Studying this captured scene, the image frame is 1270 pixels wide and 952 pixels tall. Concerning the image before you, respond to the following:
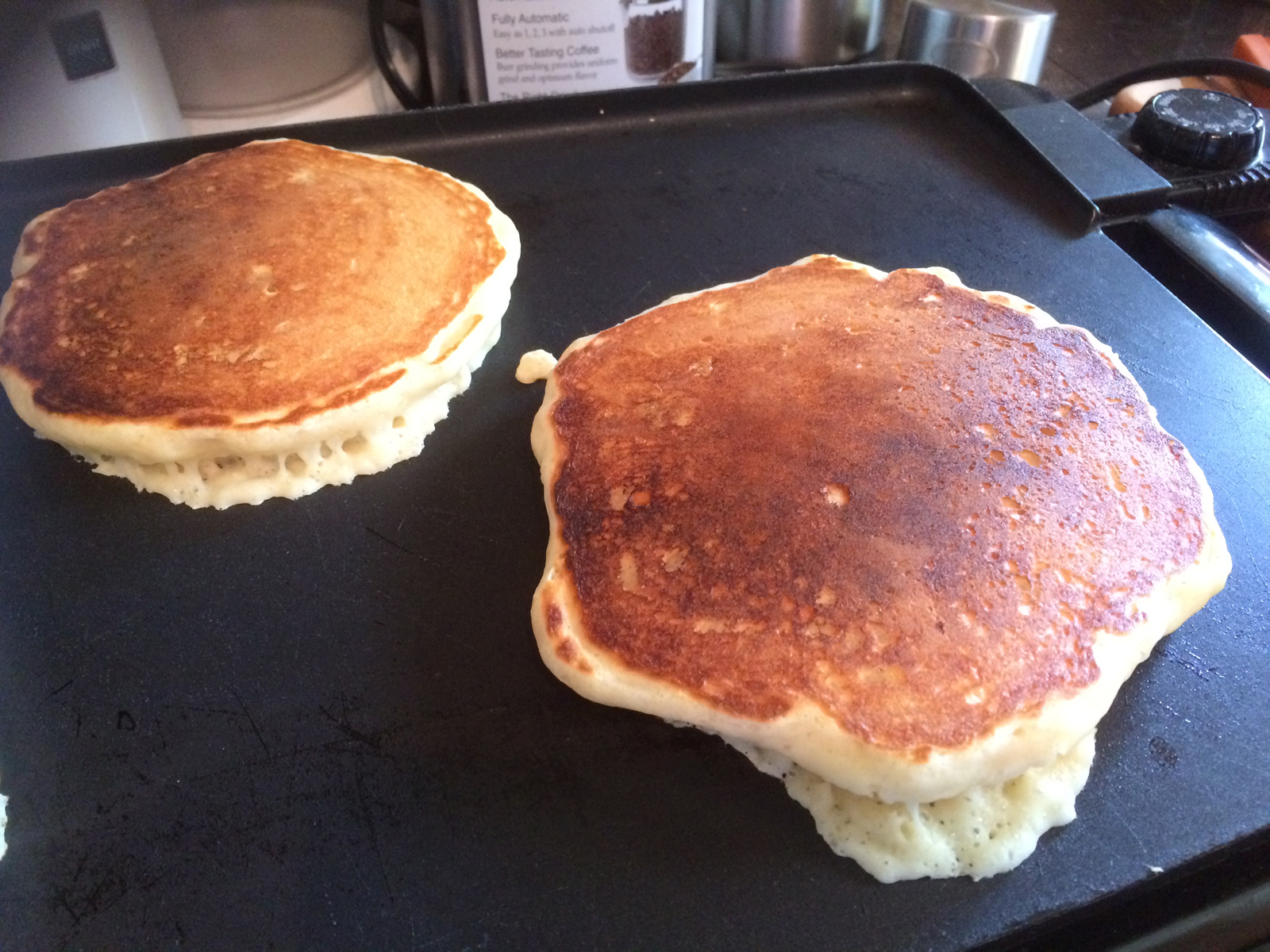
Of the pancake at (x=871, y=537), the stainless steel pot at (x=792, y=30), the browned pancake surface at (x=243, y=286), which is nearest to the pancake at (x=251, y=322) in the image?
the browned pancake surface at (x=243, y=286)

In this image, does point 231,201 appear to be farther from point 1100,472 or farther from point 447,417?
point 1100,472

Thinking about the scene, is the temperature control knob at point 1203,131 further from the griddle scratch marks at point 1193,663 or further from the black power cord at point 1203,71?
the griddle scratch marks at point 1193,663

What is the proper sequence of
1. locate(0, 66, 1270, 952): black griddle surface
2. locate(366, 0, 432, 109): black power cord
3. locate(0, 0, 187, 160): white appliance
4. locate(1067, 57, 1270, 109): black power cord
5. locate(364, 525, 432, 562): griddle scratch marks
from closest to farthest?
1. locate(0, 66, 1270, 952): black griddle surface
2. locate(364, 525, 432, 562): griddle scratch marks
3. locate(0, 0, 187, 160): white appliance
4. locate(1067, 57, 1270, 109): black power cord
5. locate(366, 0, 432, 109): black power cord

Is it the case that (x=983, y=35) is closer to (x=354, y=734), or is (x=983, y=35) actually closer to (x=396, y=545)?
(x=396, y=545)

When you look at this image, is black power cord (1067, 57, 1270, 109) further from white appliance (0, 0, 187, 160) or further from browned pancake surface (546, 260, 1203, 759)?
white appliance (0, 0, 187, 160)

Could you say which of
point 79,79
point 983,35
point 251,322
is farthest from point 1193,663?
point 79,79

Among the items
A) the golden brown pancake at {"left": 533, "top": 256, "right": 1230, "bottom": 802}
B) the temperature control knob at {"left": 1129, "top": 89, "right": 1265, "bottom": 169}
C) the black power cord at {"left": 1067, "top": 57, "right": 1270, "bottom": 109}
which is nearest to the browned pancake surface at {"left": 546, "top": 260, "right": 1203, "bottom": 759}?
the golden brown pancake at {"left": 533, "top": 256, "right": 1230, "bottom": 802}

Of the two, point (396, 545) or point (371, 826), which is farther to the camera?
point (396, 545)
